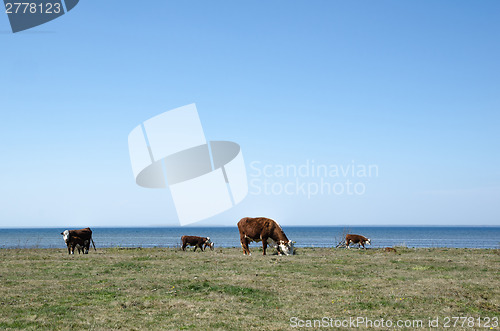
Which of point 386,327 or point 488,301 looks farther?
point 488,301

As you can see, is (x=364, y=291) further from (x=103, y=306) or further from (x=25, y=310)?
(x=25, y=310)

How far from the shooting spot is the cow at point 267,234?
31.7 metres

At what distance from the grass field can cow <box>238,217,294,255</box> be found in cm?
721

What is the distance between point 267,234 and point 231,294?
16.5 metres

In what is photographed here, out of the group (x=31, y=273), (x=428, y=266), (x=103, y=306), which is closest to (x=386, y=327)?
(x=103, y=306)

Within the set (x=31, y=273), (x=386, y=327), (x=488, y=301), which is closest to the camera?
(x=386, y=327)

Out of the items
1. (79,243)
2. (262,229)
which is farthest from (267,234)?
(79,243)

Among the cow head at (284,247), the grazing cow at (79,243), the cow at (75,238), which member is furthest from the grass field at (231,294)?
the grazing cow at (79,243)

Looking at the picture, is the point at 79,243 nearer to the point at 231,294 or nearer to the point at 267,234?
the point at 267,234

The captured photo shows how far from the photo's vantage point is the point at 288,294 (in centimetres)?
1579

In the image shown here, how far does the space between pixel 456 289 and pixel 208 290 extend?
9946 mm

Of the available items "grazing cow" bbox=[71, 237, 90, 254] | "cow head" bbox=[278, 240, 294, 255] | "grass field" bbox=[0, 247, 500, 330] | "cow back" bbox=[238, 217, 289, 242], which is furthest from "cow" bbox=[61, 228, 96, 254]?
"cow head" bbox=[278, 240, 294, 255]

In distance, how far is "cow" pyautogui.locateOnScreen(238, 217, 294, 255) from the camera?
3173cm

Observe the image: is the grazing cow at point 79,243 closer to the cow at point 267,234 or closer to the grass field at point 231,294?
the grass field at point 231,294
